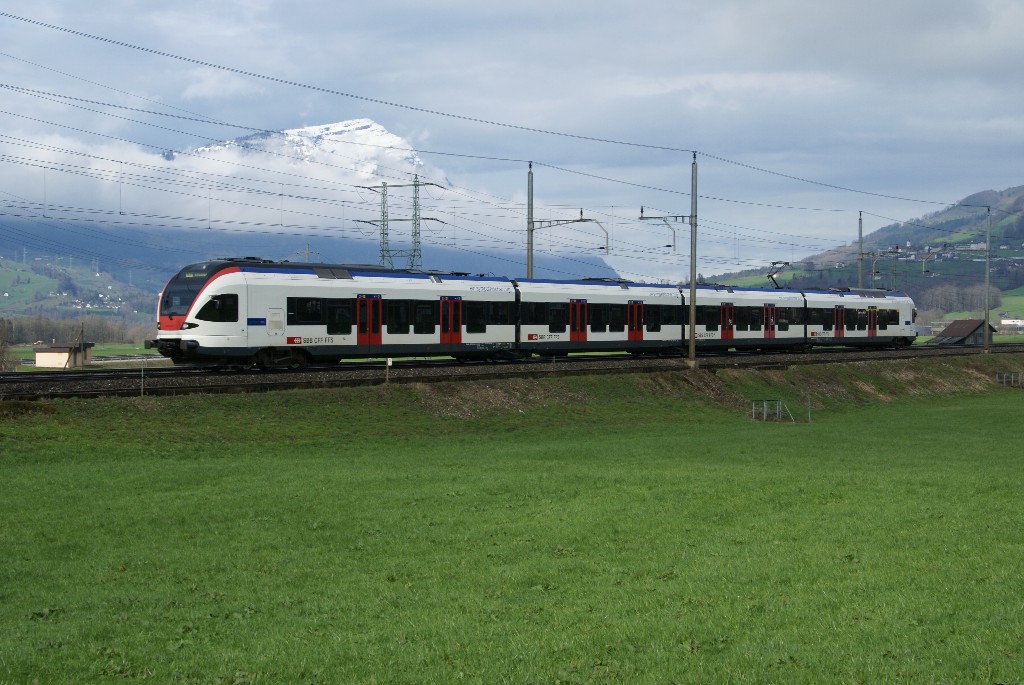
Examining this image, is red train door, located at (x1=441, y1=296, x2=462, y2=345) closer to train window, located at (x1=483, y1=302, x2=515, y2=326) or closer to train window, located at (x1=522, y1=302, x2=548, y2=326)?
train window, located at (x1=483, y1=302, x2=515, y2=326)

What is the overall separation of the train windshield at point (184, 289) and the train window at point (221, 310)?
0.61 meters

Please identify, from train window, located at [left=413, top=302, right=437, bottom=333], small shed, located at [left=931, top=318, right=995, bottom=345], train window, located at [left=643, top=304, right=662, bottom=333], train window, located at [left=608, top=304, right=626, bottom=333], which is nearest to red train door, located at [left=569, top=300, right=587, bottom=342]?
train window, located at [left=608, top=304, right=626, bottom=333]

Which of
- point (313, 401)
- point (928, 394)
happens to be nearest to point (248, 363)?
point (313, 401)

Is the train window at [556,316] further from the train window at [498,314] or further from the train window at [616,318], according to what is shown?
the train window at [616,318]

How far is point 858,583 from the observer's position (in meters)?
13.7

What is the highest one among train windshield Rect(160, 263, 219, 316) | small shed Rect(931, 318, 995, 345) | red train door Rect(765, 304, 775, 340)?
train windshield Rect(160, 263, 219, 316)

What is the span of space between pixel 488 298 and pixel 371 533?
102ft

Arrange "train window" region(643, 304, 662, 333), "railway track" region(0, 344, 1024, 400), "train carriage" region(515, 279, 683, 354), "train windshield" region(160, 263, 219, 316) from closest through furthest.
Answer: "railway track" region(0, 344, 1024, 400) < "train windshield" region(160, 263, 219, 316) < "train carriage" region(515, 279, 683, 354) < "train window" region(643, 304, 662, 333)

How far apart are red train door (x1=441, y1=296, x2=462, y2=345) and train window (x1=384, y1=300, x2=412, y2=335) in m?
2.31

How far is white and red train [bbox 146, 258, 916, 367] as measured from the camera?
37.8 m

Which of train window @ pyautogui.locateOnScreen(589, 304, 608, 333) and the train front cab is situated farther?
train window @ pyautogui.locateOnScreen(589, 304, 608, 333)

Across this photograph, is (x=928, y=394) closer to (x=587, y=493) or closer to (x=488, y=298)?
(x=488, y=298)

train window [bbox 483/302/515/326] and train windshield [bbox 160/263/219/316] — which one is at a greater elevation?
train windshield [bbox 160/263/219/316]

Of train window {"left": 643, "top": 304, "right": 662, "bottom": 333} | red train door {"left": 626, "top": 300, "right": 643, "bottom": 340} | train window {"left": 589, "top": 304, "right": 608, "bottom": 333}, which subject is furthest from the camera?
train window {"left": 643, "top": 304, "right": 662, "bottom": 333}
